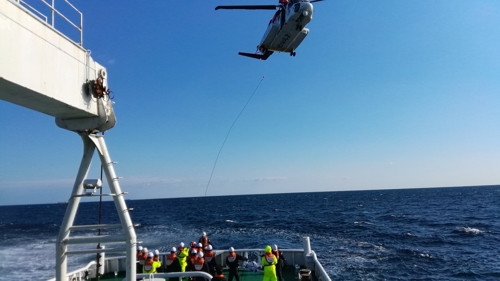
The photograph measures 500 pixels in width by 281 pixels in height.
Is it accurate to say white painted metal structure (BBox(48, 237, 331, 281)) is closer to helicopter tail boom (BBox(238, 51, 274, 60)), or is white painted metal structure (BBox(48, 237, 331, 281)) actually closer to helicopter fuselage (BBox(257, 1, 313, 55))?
helicopter fuselage (BBox(257, 1, 313, 55))

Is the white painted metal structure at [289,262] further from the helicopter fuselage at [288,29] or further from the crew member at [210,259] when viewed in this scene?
the helicopter fuselage at [288,29]

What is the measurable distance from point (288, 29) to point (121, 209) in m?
13.3

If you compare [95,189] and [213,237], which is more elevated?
[95,189]

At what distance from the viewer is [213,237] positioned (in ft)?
154

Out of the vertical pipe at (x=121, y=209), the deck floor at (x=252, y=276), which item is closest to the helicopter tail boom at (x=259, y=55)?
the deck floor at (x=252, y=276)

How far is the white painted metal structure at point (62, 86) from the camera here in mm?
4590

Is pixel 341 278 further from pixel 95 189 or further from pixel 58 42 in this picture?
pixel 58 42

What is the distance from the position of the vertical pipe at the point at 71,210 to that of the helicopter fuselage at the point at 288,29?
11.9 meters

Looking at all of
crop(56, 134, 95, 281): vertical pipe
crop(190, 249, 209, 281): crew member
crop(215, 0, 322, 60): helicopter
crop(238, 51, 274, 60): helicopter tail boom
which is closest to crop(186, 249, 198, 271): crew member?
crop(190, 249, 209, 281): crew member

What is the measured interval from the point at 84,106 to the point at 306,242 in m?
11.3

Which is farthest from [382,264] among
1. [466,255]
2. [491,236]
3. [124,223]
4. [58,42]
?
[58,42]

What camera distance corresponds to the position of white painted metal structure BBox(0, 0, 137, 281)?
459 centimetres

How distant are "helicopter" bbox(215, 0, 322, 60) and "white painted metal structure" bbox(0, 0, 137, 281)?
11.2 m

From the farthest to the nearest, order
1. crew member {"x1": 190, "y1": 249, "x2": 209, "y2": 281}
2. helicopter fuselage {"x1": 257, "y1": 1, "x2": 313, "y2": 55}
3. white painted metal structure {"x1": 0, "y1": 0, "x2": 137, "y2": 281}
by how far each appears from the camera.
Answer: helicopter fuselage {"x1": 257, "y1": 1, "x2": 313, "y2": 55}, crew member {"x1": 190, "y1": 249, "x2": 209, "y2": 281}, white painted metal structure {"x1": 0, "y1": 0, "x2": 137, "y2": 281}
